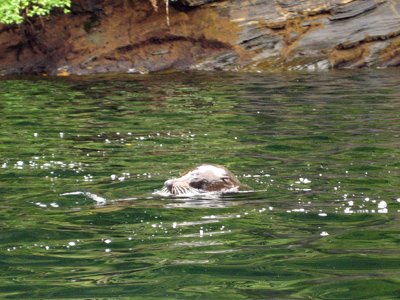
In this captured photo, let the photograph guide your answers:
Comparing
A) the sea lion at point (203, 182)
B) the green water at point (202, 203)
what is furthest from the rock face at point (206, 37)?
the sea lion at point (203, 182)

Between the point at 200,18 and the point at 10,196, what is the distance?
16003mm

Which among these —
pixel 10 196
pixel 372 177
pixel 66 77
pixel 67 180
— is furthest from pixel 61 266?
pixel 66 77

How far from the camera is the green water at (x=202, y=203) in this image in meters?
3.98

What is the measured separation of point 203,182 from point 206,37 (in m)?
15.2

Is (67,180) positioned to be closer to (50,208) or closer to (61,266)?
(50,208)

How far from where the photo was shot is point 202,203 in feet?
19.6

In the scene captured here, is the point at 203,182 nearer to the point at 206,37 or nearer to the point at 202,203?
the point at 202,203

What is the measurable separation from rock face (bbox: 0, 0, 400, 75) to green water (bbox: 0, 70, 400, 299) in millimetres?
7603

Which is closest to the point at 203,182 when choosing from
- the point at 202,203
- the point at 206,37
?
the point at 202,203

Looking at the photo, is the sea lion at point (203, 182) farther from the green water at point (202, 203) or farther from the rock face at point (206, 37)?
the rock face at point (206, 37)

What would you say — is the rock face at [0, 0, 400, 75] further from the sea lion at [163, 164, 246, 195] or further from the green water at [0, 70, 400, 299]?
the sea lion at [163, 164, 246, 195]

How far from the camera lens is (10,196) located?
6348 mm

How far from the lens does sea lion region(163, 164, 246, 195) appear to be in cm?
632

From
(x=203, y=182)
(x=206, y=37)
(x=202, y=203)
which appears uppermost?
(x=206, y=37)
